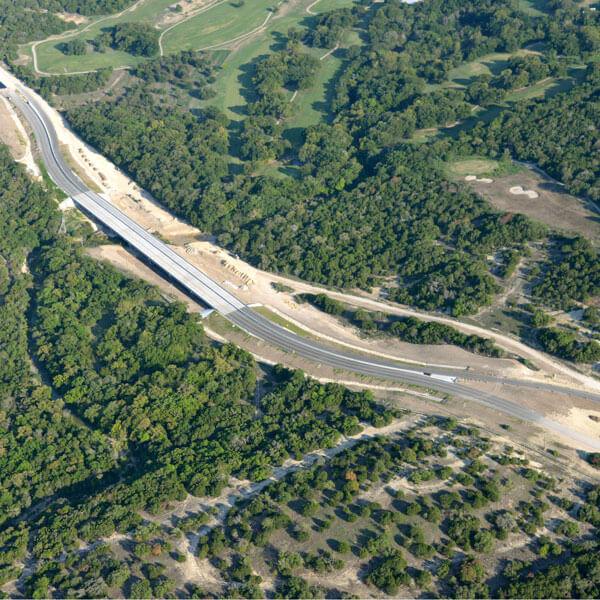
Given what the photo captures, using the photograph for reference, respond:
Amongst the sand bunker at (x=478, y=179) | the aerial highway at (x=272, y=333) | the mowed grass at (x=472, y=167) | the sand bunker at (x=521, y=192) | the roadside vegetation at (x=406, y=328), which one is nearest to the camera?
the aerial highway at (x=272, y=333)

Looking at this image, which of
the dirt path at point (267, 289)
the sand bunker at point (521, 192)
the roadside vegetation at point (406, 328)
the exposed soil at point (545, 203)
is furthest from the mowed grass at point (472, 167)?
the roadside vegetation at point (406, 328)

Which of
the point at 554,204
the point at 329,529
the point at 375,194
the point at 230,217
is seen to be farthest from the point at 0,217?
the point at 554,204

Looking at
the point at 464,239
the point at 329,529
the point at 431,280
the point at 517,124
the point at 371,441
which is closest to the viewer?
the point at 329,529

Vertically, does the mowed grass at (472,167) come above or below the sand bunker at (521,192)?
above

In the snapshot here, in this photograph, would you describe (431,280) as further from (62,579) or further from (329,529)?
(62,579)

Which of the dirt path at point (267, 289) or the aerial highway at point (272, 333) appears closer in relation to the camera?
the aerial highway at point (272, 333)

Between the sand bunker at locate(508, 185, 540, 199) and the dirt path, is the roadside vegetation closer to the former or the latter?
the dirt path

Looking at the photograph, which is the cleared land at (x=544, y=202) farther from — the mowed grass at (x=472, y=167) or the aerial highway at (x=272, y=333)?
the aerial highway at (x=272, y=333)
